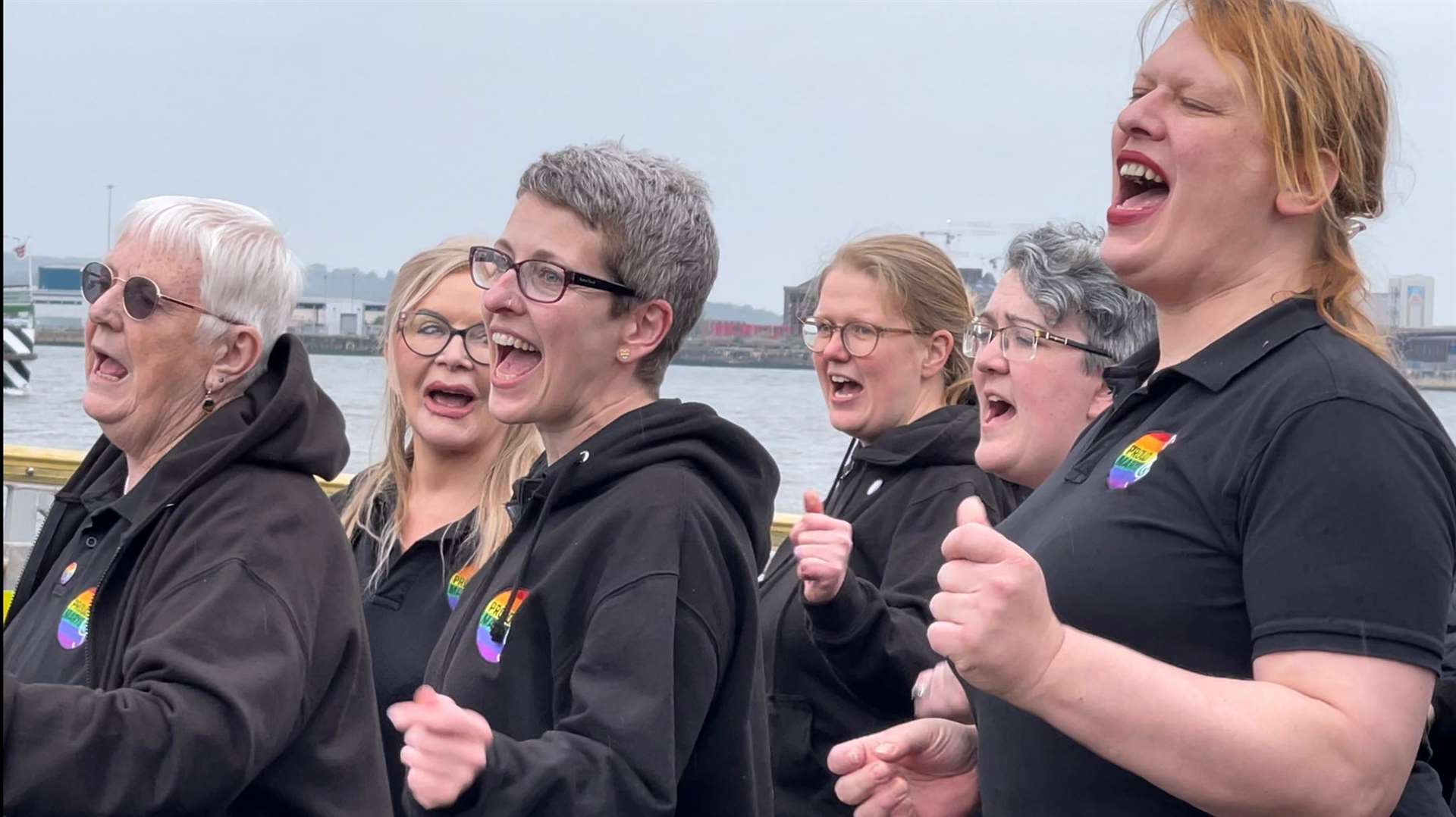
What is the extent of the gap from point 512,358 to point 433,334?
1253mm

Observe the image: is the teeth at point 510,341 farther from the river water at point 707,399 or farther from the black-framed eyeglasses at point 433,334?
the river water at point 707,399

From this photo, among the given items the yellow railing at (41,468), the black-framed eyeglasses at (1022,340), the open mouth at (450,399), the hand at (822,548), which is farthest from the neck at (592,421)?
the yellow railing at (41,468)

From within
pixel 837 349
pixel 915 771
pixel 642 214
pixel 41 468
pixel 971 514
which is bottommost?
pixel 41 468

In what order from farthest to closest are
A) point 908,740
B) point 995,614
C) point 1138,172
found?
1. point 908,740
2. point 1138,172
3. point 995,614

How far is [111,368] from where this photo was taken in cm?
256

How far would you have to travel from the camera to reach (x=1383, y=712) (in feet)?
4.59

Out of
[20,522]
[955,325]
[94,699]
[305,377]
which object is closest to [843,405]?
[955,325]

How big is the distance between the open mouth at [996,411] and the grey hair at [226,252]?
4.91 feet

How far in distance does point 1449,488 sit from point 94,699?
166cm

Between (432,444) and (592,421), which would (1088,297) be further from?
(432,444)

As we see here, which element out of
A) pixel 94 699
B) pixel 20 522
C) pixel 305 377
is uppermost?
pixel 305 377

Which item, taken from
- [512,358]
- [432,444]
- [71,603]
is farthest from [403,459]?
[71,603]

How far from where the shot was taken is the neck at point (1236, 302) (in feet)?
5.66

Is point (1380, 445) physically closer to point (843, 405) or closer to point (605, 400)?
point (605, 400)
